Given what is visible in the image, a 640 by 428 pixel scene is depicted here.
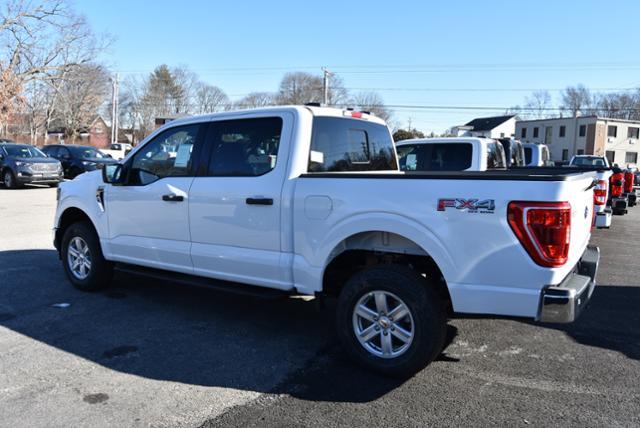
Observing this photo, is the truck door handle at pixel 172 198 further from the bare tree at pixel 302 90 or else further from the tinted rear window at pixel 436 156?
the bare tree at pixel 302 90

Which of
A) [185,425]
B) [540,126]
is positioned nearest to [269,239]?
[185,425]

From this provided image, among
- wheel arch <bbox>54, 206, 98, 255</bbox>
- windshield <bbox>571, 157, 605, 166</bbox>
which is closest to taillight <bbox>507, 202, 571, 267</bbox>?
wheel arch <bbox>54, 206, 98, 255</bbox>

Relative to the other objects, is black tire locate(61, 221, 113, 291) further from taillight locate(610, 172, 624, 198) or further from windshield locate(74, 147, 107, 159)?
windshield locate(74, 147, 107, 159)

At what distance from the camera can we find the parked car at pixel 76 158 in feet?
76.6

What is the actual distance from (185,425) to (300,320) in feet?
7.18

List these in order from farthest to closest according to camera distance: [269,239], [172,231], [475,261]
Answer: [172,231], [269,239], [475,261]

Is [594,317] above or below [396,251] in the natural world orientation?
below

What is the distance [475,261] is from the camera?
143 inches

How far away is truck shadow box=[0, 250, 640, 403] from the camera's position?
4008 millimetres

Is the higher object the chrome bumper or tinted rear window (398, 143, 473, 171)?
tinted rear window (398, 143, 473, 171)

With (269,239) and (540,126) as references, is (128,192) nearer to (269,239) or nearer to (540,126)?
(269,239)

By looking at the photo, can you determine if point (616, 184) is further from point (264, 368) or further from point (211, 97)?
point (211, 97)

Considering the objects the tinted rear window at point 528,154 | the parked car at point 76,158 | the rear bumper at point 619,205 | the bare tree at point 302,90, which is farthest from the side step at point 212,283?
the bare tree at point 302,90

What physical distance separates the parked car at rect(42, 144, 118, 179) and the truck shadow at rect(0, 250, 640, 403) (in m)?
17.8
